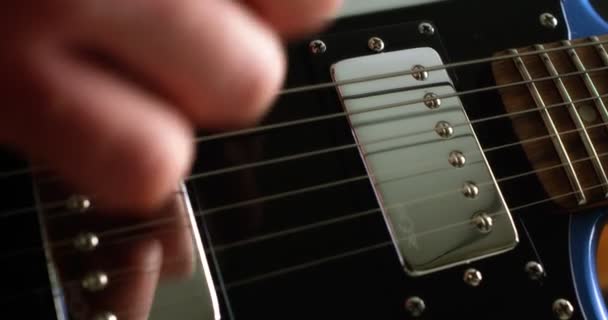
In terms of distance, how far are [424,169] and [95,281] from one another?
0.97 feet

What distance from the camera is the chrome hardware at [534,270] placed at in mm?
601

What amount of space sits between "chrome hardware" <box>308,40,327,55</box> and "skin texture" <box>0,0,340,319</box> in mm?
361

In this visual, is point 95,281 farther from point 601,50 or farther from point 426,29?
point 601,50

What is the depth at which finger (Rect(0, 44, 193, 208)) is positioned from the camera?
0.21 metres

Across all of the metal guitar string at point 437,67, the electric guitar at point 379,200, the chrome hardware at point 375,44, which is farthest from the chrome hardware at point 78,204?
the chrome hardware at point 375,44

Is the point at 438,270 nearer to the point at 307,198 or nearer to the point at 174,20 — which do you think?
the point at 307,198

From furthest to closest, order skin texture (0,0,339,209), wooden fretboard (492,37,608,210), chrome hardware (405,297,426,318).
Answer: wooden fretboard (492,37,608,210) → chrome hardware (405,297,426,318) → skin texture (0,0,339,209)

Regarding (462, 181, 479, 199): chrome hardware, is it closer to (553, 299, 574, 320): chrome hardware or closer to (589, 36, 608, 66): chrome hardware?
(553, 299, 574, 320): chrome hardware

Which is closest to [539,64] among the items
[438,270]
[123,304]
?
[438,270]

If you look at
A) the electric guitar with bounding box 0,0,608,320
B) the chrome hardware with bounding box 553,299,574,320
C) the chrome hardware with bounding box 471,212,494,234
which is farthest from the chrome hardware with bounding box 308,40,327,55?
the chrome hardware with bounding box 553,299,574,320

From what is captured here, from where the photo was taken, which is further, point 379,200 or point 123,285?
point 379,200

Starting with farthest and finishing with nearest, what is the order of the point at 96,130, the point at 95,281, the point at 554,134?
the point at 554,134 → the point at 95,281 → the point at 96,130

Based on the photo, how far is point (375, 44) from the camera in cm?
64

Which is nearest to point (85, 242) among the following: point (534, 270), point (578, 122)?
point (534, 270)
